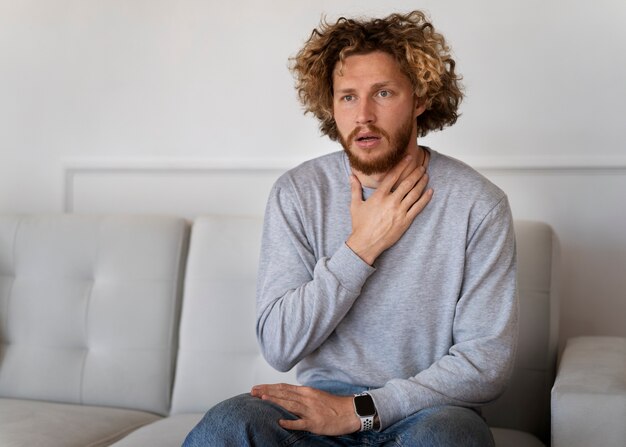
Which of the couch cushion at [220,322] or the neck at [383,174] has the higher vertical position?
the neck at [383,174]

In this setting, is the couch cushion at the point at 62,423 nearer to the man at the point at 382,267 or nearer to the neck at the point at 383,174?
the man at the point at 382,267

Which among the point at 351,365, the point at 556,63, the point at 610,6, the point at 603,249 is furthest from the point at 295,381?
the point at 610,6

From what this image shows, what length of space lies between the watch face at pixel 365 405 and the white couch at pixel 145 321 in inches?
17.6

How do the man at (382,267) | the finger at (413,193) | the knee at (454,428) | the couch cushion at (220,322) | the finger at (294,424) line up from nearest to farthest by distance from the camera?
the knee at (454,428) < the finger at (294,424) < the man at (382,267) < the finger at (413,193) < the couch cushion at (220,322)

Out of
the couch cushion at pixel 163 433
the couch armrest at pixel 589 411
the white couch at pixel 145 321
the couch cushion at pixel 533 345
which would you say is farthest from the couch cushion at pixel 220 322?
the couch armrest at pixel 589 411

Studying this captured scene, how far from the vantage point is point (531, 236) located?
6.58 ft

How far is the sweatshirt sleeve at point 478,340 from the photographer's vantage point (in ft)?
5.23

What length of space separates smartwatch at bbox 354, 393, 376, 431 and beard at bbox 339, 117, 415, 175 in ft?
1.50

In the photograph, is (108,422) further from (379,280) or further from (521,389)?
(521,389)

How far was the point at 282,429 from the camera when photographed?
150cm

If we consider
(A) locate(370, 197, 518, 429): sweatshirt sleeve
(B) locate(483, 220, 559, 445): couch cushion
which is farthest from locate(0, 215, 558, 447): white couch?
(A) locate(370, 197, 518, 429): sweatshirt sleeve

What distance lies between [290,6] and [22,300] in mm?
1070

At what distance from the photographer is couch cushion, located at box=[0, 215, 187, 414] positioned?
213 cm

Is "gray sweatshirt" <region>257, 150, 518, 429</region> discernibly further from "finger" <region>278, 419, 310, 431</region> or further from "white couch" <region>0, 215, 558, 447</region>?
"white couch" <region>0, 215, 558, 447</region>
